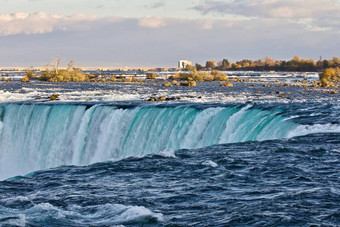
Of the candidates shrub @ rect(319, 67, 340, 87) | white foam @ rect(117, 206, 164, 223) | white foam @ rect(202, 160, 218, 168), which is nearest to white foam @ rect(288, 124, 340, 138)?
white foam @ rect(202, 160, 218, 168)

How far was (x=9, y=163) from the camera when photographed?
120ft

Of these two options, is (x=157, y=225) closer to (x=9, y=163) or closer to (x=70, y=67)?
(x=9, y=163)

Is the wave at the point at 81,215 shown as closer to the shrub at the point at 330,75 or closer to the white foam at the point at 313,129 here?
the white foam at the point at 313,129

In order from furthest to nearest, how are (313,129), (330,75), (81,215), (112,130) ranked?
(330,75)
(112,130)
(313,129)
(81,215)

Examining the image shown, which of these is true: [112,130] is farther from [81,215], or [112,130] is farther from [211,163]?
[81,215]

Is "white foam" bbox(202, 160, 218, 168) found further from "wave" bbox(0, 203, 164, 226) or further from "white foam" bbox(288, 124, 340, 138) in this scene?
"white foam" bbox(288, 124, 340, 138)

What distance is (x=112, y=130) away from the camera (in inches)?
1339

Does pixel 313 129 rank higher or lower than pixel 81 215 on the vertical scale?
higher

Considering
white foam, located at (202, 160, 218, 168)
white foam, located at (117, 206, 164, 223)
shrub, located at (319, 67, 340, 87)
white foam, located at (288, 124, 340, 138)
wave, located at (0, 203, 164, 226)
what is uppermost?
shrub, located at (319, 67, 340, 87)

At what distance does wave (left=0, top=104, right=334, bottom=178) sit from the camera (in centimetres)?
2991

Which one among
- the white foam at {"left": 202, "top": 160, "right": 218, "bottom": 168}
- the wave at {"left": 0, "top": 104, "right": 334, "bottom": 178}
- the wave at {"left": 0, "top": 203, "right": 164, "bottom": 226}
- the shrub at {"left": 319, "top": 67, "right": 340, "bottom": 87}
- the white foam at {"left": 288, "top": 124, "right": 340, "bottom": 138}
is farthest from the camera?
the shrub at {"left": 319, "top": 67, "right": 340, "bottom": 87}

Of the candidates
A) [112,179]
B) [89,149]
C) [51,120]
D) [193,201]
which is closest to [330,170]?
[193,201]

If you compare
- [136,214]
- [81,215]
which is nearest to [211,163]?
[136,214]

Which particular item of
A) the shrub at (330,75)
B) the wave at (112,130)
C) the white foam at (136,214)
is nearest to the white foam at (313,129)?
the wave at (112,130)
